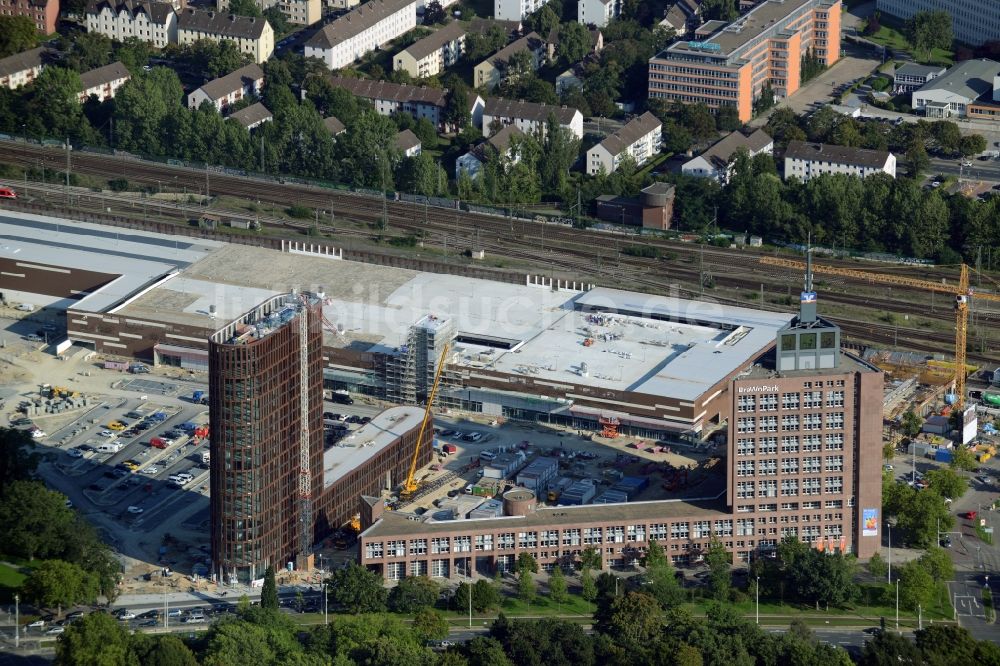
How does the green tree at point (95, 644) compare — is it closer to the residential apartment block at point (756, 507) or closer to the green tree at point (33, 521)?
the green tree at point (33, 521)

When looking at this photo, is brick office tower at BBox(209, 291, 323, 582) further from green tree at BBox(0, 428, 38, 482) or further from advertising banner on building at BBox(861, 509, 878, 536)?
advertising banner on building at BBox(861, 509, 878, 536)

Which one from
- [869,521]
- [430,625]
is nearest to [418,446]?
[430,625]

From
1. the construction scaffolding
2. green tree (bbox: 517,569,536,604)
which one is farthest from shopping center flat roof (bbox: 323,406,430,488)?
green tree (bbox: 517,569,536,604)

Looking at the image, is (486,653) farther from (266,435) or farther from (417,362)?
(417,362)

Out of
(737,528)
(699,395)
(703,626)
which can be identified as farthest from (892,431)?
(703,626)

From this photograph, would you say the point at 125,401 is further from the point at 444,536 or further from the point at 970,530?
the point at 970,530

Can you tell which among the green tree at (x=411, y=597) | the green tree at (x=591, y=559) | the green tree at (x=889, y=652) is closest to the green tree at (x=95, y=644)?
the green tree at (x=411, y=597)

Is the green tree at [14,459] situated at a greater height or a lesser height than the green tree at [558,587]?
greater
